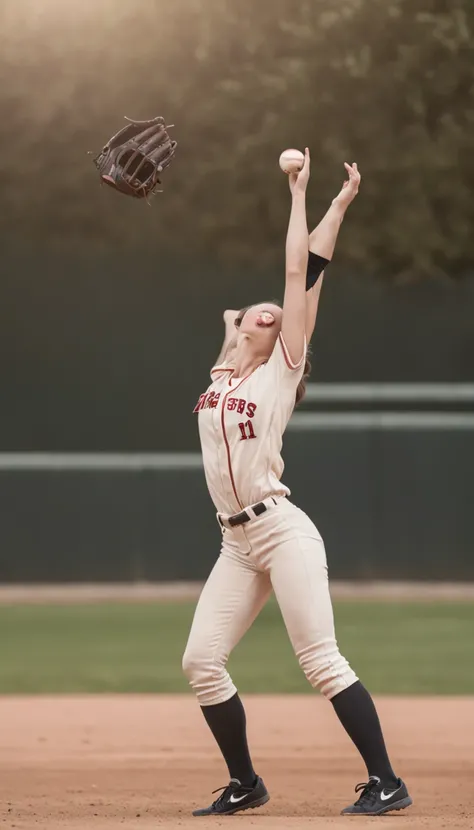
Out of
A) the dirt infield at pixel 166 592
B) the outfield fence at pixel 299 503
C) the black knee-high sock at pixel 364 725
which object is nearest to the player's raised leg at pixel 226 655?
the black knee-high sock at pixel 364 725

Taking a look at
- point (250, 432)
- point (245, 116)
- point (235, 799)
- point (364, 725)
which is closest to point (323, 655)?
point (364, 725)

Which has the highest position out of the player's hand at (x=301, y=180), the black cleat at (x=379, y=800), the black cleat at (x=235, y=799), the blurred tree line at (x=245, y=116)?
the blurred tree line at (x=245, y=116)

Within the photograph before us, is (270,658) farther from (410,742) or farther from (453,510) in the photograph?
(453,510)

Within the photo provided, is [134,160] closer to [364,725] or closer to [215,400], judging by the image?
[215,400]

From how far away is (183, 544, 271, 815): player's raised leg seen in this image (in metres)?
4.52

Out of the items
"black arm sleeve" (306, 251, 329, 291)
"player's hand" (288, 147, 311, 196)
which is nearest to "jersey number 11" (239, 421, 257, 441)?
"black arm sleeve" (306, 251, 329, 291)

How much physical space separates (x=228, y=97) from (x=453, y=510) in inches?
196

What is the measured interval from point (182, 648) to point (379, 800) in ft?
16.8

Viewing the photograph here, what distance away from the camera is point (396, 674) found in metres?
8.52

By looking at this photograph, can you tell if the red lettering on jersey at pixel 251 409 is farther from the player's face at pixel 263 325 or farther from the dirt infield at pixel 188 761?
the dirt infield at pixel 188 761

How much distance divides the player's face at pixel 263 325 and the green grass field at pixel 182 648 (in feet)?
12.0

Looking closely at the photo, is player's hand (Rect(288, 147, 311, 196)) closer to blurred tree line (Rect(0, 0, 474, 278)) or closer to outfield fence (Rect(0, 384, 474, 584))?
outfield fence (Rect(0, 384, 474, 584))

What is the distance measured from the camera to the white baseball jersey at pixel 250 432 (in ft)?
14.8

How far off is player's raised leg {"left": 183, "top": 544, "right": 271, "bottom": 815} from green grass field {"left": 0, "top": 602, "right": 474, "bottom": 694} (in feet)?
10.8
